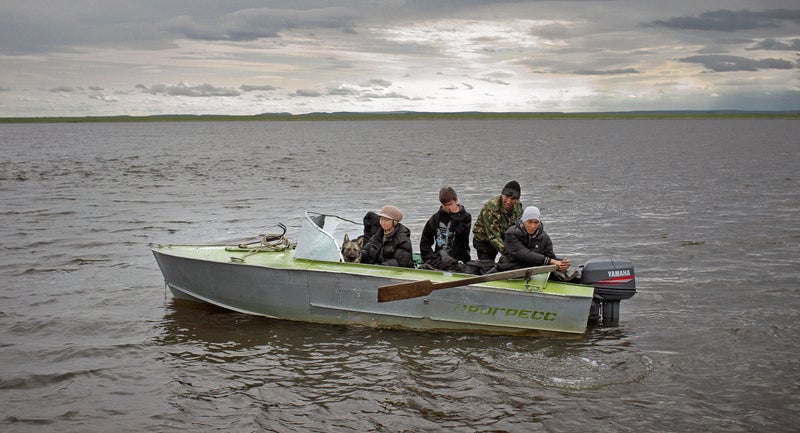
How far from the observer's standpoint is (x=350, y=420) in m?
7.37

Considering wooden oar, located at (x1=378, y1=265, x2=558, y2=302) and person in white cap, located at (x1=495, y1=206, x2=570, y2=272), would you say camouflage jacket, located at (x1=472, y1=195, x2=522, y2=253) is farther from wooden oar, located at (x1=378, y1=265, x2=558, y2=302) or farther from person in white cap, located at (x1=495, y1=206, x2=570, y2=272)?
wooden oar, located at (x1=378, y1=265, x2=558, y2=302)

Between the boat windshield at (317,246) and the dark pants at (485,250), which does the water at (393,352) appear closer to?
the boat windshield at (317,246)

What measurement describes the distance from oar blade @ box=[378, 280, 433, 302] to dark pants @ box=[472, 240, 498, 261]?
1.72 m

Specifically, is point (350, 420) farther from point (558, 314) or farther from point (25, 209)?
point (25, 209)

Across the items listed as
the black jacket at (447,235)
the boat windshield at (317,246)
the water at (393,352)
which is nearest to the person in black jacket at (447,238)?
the black jacket at (447,235)

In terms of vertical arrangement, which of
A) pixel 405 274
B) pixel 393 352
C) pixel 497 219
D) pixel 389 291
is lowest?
pixel 393 352

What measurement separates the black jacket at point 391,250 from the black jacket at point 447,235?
258mm

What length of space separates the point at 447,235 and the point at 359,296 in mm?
1664

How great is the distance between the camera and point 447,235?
10414mm

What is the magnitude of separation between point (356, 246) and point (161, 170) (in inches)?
1204

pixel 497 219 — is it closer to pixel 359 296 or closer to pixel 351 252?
pixel 351 252

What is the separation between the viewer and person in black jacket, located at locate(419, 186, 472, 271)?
10.2 meters

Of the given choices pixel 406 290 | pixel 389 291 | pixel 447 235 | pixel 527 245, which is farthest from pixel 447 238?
pixel 389 291

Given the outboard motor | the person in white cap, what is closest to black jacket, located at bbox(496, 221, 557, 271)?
the person in white cap
